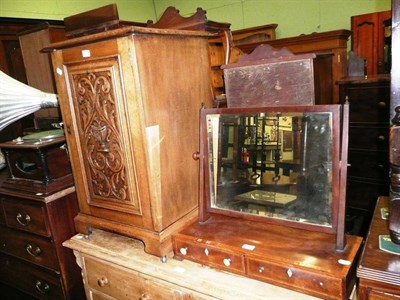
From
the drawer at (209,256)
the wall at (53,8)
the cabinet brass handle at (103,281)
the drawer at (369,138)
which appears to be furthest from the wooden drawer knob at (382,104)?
the wall at (53,8)

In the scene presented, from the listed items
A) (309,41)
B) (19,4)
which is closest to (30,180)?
(19,4)

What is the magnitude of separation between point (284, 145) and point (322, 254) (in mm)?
365

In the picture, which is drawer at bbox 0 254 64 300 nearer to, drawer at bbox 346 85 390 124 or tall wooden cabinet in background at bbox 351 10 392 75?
drawer at bbox 346 85 390 124

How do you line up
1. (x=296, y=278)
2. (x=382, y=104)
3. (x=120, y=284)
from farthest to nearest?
(x=382, y=104), (x=120, y=284), (x=296, y=278)

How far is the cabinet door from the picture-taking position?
1099mm

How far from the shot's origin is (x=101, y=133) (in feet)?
3.96

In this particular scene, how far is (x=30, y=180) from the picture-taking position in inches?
63.1

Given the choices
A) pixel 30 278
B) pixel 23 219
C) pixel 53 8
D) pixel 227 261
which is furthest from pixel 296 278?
pixel 53 8

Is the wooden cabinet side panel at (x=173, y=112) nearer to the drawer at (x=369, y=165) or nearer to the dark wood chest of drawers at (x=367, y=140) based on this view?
the dark wood chest of drawers at (x=367, y=140)

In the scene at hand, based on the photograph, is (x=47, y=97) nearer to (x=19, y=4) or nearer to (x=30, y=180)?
(x=30, y=180)

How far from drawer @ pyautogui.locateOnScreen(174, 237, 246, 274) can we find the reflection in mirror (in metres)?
0.17

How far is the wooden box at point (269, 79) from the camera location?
3.45 feet

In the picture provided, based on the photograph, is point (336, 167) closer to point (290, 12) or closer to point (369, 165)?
point (369, 165)

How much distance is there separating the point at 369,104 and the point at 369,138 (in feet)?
0.81
